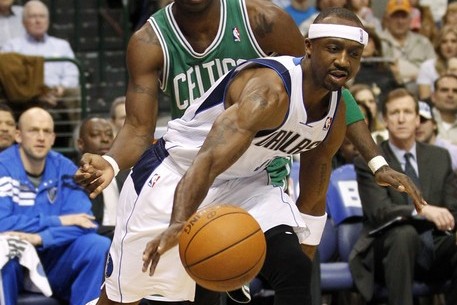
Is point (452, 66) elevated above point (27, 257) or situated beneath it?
elevated above

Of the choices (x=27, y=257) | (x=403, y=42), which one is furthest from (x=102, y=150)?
(x=403, y=42)

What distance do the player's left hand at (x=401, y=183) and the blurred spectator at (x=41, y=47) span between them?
4881 millimetres

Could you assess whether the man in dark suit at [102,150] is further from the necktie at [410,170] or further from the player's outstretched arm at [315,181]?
the player's outstretched arm at [315,181]

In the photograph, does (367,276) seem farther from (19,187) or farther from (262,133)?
(262,133)

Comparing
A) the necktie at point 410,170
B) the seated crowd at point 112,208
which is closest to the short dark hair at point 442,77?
the seated crowd at point 112,208

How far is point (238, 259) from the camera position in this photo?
4648 mm

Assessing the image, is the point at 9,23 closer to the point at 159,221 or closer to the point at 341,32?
the point at 159,221

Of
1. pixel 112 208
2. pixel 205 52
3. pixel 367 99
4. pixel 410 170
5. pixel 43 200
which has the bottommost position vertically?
pixel 112 208

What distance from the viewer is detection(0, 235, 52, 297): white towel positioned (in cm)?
714

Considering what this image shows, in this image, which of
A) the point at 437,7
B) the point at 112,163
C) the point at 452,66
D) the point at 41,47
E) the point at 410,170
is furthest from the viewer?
the point at 437,7

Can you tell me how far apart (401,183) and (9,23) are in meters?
5.90

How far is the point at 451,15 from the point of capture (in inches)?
445

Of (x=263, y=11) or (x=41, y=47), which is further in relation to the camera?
(x=41, y=47)

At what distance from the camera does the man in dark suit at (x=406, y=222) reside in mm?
7648
